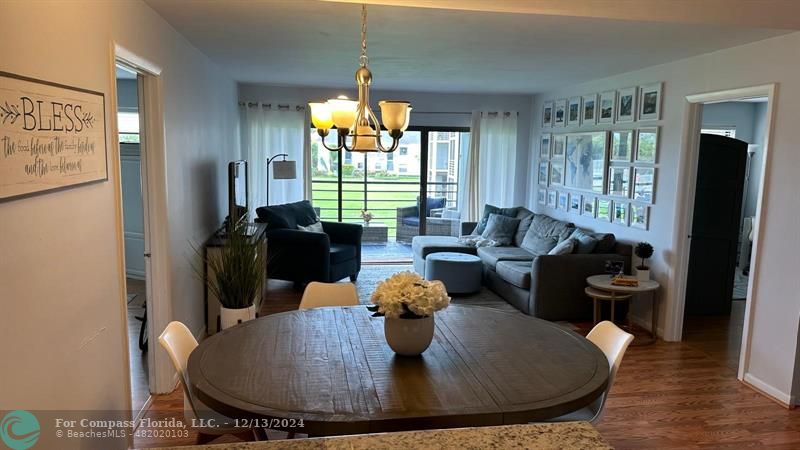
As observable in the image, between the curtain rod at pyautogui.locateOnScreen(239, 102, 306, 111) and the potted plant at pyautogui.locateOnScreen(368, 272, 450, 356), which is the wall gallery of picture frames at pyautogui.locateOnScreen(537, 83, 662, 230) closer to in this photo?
the curtain rod at pyautogui.locateOnScreen(239, 102, 306, 111)

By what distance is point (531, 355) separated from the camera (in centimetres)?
232

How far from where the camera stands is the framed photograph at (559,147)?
6594 mm

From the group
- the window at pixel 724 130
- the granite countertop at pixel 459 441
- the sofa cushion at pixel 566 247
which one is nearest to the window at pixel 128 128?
the sofa cushion at pixel 566 247

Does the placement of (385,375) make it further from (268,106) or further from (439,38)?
(268,106)

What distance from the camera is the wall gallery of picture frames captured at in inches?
197

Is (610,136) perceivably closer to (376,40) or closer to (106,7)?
(376,40)

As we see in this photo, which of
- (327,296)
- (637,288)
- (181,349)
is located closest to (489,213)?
(637,288)

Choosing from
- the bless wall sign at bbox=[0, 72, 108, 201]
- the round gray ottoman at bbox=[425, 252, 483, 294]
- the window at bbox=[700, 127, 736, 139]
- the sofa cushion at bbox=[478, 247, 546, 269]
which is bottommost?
the round gray ottoman at bbox=[425, 252, 483, 294]

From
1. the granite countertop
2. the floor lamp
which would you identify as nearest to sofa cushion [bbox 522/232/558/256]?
the floor lamp

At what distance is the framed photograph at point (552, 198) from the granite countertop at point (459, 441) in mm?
5851

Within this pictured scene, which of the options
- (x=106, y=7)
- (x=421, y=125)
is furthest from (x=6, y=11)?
(x=421, y=125)

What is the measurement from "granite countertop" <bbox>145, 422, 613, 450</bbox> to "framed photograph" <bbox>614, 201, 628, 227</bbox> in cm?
445

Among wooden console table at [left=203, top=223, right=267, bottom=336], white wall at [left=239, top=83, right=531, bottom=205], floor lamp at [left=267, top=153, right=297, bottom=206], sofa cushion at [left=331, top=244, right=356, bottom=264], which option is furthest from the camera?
white wall at [left=239, top=83, right=531, bottom=205]

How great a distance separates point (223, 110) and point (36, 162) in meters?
4.23
